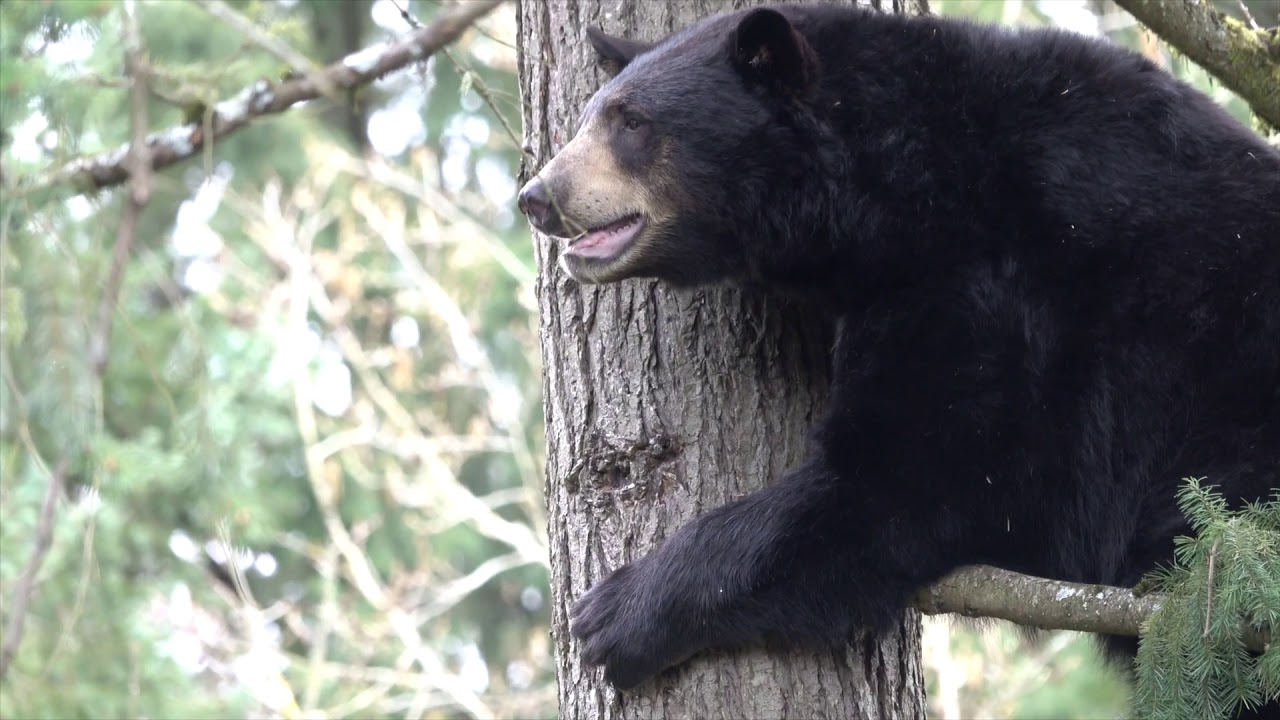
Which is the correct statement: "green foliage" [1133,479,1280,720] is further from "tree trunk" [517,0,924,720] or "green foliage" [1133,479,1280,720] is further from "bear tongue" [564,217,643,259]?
"bear tongue" [564,217,643,259]

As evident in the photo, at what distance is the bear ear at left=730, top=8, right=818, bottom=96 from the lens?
3.18 meters

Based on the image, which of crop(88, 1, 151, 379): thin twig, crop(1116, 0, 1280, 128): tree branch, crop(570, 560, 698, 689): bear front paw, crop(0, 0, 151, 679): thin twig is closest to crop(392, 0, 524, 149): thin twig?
crop(570, 560, 698, 689): bear front paw

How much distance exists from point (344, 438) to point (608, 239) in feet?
30.0

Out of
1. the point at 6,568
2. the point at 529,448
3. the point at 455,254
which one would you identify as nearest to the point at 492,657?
the point at 529,448

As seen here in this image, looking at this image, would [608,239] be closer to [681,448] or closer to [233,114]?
[681,448]

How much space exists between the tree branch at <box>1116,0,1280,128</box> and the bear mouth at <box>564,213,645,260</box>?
134 centimetres

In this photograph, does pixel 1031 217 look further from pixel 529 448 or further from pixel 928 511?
pixel 529 448

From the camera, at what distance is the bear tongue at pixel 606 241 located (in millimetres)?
3236

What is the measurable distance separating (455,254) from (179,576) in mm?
→ 4990

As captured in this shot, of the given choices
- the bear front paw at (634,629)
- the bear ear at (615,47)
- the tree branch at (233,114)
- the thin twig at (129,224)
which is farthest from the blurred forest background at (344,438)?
the thin twig at (129,224)

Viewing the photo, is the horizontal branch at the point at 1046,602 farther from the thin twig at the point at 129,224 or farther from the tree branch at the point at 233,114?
the thin twig at the point at 129,224

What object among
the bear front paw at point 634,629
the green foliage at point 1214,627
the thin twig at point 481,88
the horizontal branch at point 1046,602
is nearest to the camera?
the green foliage at point 1214,627

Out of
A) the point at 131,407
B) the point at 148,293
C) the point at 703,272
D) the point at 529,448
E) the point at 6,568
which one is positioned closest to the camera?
the point at 703,272

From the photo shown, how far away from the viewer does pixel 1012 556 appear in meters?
3.19
